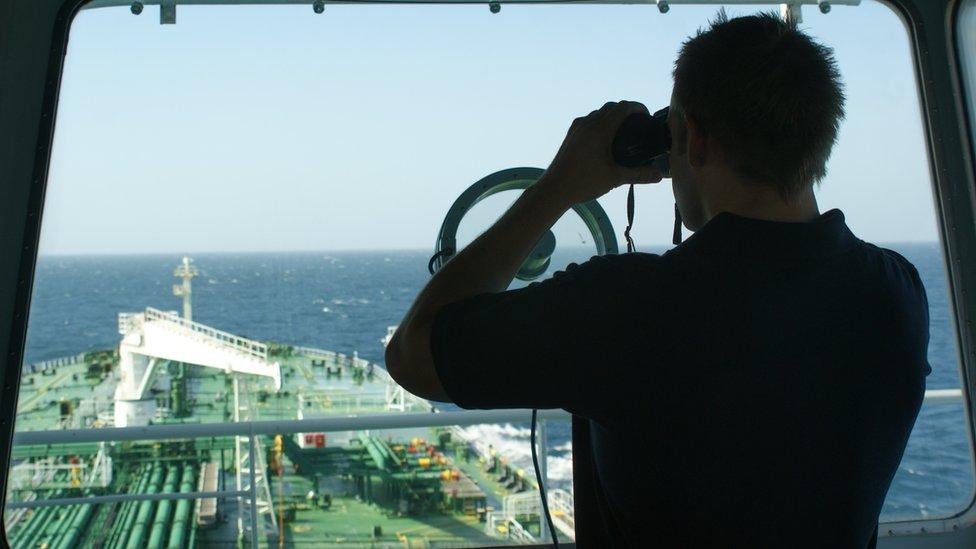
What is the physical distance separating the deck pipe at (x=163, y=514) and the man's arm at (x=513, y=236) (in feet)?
10.1

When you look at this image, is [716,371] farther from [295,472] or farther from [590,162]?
[295,472]

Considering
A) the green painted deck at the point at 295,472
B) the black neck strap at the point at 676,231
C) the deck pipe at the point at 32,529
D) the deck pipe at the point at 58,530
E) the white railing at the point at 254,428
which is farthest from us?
the green painted deck at the point at 295,472

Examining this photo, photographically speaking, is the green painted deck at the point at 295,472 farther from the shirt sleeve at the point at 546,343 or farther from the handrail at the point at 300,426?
the shirt sleeve at the point at 546,343

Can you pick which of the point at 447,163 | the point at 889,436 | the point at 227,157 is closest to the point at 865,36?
the point at 889,436

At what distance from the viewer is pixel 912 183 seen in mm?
2076

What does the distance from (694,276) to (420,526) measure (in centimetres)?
586

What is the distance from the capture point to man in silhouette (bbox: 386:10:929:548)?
0.69 metres

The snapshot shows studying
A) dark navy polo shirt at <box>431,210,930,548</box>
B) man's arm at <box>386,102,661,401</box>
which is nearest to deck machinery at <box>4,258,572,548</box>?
man's arm at <box>386,102,661,401</box>

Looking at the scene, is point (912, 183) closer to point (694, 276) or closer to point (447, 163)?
point (694, 276)

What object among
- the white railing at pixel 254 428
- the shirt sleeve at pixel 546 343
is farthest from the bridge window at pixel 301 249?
the shirt sleeve at pixel 546 343

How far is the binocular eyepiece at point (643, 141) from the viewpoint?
32.7 inches

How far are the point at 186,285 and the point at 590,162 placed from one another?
3378mm

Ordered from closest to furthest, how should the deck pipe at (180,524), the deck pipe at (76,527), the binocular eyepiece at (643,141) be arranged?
the binocular eyepiece at (643,141)
the deck pipe at (76,527)
the deck pipe at (180,524)

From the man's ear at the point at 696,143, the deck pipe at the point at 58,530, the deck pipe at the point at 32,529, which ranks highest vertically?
the man's ear at the point at 696,143
